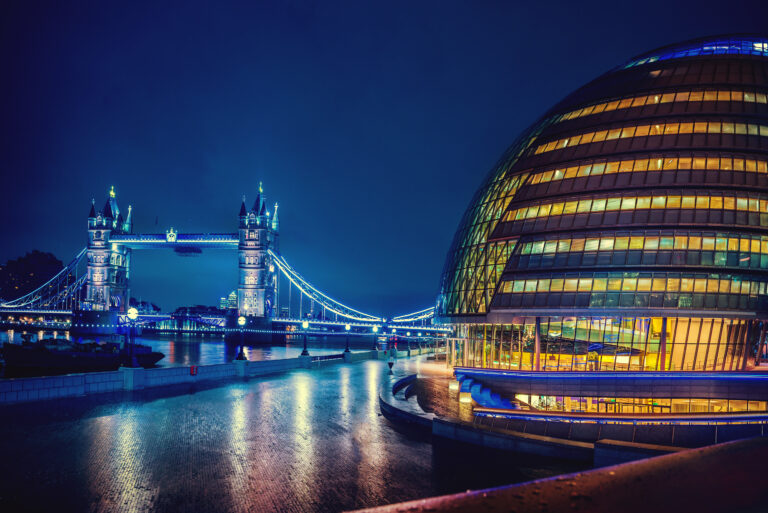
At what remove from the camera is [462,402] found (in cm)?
3247

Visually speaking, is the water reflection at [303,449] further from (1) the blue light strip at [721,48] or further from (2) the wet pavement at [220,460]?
(1) the blue light strip at [721,48]

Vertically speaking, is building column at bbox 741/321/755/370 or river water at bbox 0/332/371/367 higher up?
building column at bbox 741/321/755/370

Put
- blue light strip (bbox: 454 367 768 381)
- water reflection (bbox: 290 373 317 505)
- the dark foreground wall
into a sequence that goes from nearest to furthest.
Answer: the dark foreground wall, water reflection (bbox: 290 373 317 505), blue light strip (bbox: 454 367 768 381)

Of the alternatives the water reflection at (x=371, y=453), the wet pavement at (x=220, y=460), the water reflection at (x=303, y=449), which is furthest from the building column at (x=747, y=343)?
the water reflection at (x=303, y=449)

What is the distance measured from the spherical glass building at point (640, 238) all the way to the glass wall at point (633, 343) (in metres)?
0.08

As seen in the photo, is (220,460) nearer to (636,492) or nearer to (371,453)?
(371,453)

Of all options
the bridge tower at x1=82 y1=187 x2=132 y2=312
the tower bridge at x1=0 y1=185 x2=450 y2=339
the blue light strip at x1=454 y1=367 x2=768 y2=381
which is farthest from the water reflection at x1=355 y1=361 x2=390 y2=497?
the bridge tower at x1=82 y1=187 x2=132 y2=312

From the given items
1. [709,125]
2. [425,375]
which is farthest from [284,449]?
[709,125]

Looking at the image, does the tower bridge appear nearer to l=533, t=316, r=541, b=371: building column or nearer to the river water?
the river water

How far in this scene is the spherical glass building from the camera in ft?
126

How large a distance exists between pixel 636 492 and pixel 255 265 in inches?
6533

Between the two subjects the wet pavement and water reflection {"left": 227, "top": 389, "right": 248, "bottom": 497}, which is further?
water reflection {"left": 227, "top": 389, "right": 248, "bottom": 497}

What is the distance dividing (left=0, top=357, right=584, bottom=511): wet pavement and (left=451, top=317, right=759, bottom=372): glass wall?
1925 centimetres

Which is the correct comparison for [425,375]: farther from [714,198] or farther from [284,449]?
[284,449]
